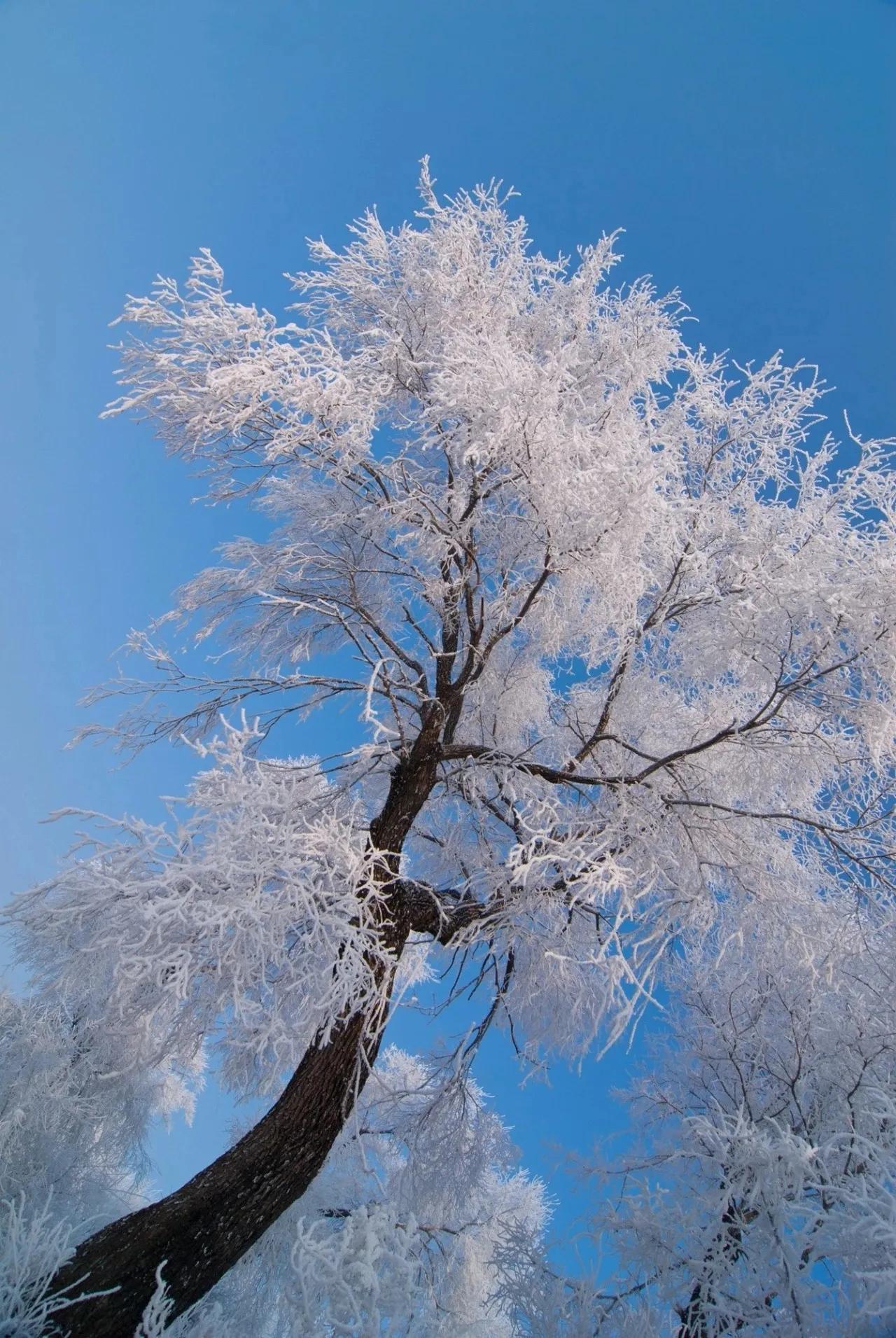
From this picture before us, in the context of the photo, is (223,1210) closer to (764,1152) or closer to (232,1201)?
(232,1201)

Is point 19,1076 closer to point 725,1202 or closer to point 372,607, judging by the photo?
point 372,607

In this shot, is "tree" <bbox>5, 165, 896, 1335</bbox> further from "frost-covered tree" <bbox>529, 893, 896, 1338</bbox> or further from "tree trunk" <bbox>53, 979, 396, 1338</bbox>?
"frost-covered tree" <bbox>529, 893, 896, 1338</bbox>

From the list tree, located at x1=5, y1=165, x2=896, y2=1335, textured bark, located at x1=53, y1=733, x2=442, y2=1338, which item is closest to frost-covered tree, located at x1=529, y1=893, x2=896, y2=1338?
tree, located at x1=5, y1=165, x2=896, y2=1335

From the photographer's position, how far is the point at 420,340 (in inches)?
265

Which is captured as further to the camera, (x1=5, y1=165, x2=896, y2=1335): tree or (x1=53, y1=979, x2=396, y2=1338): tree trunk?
(x1=5, y1=165, x2=896, y2=1335): tree

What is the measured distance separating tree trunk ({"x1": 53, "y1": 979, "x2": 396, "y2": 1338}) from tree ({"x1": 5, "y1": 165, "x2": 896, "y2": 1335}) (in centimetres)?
2

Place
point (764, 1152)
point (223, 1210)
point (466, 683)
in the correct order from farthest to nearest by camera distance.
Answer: point (466, 683)
point (223, 1210)
point (764, 1152)

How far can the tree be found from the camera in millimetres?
4262

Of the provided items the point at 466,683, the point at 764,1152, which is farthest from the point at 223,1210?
the point at 466,683

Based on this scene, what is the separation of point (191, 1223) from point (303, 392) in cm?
474

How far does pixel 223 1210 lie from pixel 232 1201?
0.07 metres

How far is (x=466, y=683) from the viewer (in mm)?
6445

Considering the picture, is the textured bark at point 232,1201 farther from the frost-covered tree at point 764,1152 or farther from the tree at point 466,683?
Result: the frost-covered tree at point 764,1152

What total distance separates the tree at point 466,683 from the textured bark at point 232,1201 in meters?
0.02
